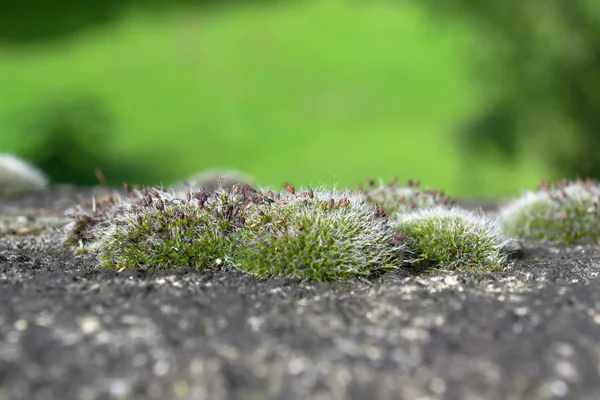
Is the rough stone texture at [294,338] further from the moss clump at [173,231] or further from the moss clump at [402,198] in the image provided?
the moss clump at [402,198]

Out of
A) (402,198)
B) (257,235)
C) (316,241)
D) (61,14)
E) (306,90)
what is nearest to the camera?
(316,241)

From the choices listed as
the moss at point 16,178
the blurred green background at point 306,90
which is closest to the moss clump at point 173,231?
the moss at point 16,178

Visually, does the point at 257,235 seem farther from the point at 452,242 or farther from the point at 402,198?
the point at 402,198

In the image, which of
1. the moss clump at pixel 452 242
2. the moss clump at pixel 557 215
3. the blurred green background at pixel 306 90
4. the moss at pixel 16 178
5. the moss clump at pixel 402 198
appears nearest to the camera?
the moss clump at pixel 452 242

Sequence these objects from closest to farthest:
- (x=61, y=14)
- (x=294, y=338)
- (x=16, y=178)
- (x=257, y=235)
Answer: (x=294, y=338) < (x=257, y=235) < (x=16, y=178) < (x=61, y=14)

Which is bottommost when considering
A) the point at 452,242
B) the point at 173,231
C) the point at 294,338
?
the point at 294,338

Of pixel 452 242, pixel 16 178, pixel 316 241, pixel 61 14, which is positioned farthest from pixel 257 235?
pixel 61 14
